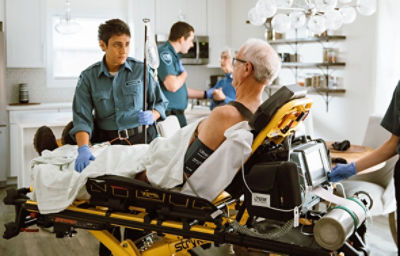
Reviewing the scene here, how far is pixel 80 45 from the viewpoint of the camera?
6.21 metres

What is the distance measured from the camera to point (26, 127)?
13.6ft

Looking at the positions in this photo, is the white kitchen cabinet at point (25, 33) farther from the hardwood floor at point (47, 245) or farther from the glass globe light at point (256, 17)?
the glass globe light at point (256, 17)

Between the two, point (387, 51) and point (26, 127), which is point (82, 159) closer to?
point (26, 127)

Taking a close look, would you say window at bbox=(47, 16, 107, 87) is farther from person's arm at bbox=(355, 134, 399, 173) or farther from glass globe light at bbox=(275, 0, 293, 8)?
person's arm at bbox=(355, 134, 399, 173)

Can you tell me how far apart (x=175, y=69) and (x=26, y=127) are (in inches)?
58.3

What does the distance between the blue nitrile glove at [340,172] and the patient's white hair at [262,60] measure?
0.50 m

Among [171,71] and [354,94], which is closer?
[171,71]

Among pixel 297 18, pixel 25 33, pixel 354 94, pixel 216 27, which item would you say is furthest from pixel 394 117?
pixel 216 27

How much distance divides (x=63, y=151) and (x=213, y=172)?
1114 mm

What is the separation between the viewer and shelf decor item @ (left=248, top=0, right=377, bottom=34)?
122 inches

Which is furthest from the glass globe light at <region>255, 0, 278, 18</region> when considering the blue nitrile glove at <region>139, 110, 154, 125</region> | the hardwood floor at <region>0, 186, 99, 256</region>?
the hardwood floor at <region>0, 186, 99, 256</region>

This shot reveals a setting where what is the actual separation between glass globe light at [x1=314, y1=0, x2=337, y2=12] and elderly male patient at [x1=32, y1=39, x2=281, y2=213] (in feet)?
4.17

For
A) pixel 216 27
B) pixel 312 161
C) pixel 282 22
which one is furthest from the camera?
pixel 216 27

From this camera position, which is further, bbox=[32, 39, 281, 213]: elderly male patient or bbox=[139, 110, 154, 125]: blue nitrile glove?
bbox=[139, 110, 154, 125]: blue nitrile glove
